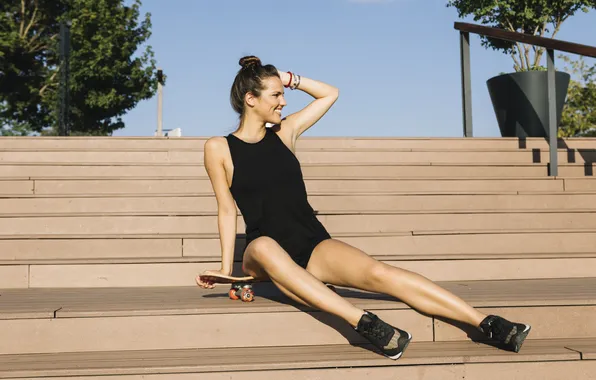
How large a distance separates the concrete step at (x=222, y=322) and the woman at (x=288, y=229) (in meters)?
0.11

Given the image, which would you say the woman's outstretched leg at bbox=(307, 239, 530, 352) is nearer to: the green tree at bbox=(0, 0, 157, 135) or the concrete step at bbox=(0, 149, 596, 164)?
the concrete step at bbox=(0, 149, 596, 164)

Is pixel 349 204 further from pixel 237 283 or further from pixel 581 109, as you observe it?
pixel 581 109

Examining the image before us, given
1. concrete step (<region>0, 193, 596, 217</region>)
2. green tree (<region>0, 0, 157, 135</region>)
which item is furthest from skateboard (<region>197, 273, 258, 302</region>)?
green tree (<region>0, 0, 157, 135</region>)

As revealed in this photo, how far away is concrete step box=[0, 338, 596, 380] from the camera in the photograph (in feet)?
8.59

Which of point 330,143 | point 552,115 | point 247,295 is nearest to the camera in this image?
point 247,295

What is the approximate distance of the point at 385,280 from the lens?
301 centimetres

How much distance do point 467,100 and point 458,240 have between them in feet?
11.9

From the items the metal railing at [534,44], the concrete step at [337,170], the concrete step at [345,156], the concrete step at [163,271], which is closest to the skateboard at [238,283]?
the concrete step at [163,271]

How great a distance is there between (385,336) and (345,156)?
369 centimetres

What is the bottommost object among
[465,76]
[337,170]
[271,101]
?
[337,170]

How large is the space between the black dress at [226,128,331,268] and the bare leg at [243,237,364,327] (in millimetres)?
236

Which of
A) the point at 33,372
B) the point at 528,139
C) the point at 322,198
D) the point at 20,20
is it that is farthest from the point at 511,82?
the point at 20,20

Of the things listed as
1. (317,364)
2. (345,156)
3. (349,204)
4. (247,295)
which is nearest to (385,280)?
(317,364)

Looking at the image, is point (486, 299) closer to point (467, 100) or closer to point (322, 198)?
point (322, 198)
